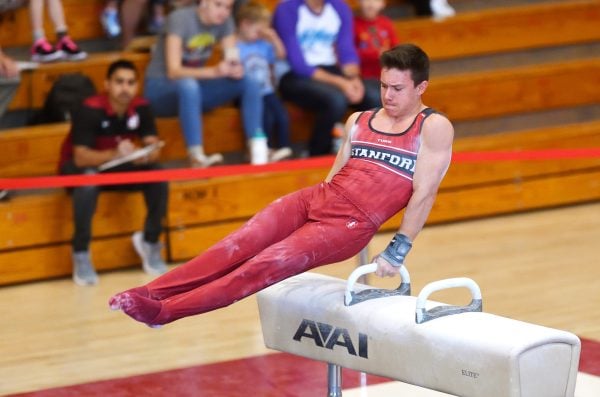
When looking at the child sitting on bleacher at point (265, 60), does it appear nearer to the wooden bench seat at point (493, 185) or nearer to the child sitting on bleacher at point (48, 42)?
the wooden bench seat at point (493, 185)

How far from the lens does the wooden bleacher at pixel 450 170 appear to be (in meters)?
7.32

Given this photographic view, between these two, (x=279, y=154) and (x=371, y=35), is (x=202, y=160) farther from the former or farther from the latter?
(x=371, y=35)

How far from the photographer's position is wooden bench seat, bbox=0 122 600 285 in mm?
7254

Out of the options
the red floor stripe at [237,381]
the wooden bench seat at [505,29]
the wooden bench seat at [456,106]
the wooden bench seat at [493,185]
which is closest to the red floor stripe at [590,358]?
the red floor stripe at [237,381]

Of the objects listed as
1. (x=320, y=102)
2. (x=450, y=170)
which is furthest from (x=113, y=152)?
(x=450, y=170)

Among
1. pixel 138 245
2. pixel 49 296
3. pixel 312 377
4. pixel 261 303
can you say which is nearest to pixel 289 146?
pixel 138 245

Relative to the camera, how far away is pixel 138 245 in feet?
24.2

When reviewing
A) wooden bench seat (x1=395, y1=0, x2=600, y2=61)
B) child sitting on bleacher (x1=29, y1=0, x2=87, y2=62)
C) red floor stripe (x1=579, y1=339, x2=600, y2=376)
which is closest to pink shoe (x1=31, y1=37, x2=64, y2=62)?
child sitting on bleacher (x1=29, y1=0, x2=87, y2=62)

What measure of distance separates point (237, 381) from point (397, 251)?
1.23 m

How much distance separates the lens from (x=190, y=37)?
303 inches

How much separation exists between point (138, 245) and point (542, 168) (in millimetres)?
2980

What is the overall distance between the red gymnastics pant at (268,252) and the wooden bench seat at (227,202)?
109 inches

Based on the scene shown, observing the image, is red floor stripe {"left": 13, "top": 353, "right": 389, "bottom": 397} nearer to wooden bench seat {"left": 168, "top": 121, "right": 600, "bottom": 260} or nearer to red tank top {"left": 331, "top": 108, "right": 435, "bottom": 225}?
red tank top {"left": 331, "top": 108, "right": 435, "bottom": 225}

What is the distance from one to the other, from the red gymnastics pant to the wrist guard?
0.20 m
